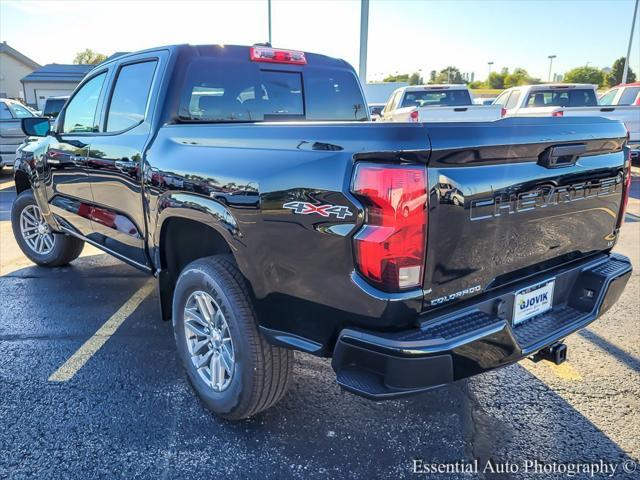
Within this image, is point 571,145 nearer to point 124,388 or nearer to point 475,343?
point 475,343

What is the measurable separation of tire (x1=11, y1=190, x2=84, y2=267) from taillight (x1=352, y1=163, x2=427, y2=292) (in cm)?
429

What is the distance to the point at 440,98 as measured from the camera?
42.3 feet

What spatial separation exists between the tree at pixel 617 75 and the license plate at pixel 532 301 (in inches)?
2253

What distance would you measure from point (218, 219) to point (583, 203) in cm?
182

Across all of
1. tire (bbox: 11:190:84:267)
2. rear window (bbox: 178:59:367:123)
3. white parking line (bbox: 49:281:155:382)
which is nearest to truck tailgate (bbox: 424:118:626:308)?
rear window (bbox: 178:59:367:123)

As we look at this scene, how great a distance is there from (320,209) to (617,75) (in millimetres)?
60441

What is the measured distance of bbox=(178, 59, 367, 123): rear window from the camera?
321cm

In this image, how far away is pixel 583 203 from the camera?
2.47 m

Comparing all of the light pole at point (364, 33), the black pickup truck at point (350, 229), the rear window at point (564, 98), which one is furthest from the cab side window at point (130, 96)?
the rear window at point (564, 98)

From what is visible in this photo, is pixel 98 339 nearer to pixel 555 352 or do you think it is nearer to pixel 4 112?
pixel 555 352

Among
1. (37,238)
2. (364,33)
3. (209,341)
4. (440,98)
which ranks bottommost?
(37,238)

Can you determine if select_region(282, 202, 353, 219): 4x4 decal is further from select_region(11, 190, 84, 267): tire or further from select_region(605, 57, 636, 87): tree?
select_region(605, 57, 636, 87): tree

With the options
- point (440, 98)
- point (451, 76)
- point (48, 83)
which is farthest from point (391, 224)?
point (451, 76)

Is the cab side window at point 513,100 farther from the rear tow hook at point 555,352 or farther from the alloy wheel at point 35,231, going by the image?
the rear tow hook at point 555,352
